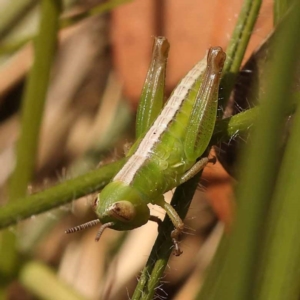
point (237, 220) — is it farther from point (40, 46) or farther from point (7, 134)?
point (7, 134)

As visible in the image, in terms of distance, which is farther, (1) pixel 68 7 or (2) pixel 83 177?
(1) pixel 68 7

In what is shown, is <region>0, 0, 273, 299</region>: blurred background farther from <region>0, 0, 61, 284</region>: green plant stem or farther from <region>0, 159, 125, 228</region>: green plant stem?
<region>0, 159, 125, 228</region>: green plant stem

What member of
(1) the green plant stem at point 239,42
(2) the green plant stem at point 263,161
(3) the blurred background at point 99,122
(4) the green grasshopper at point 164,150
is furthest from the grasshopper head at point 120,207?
(2) the green plant stem at point 263,161

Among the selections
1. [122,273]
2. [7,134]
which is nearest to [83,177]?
[122,273]

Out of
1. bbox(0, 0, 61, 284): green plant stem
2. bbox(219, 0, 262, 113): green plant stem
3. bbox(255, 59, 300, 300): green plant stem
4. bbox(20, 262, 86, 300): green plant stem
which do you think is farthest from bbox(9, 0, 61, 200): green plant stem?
bbox(255, 59, 300, 300): green plant stem

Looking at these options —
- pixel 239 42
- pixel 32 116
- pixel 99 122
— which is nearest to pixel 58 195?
pixel 239 42

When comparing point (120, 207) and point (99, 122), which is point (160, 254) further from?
point (99, 122)
